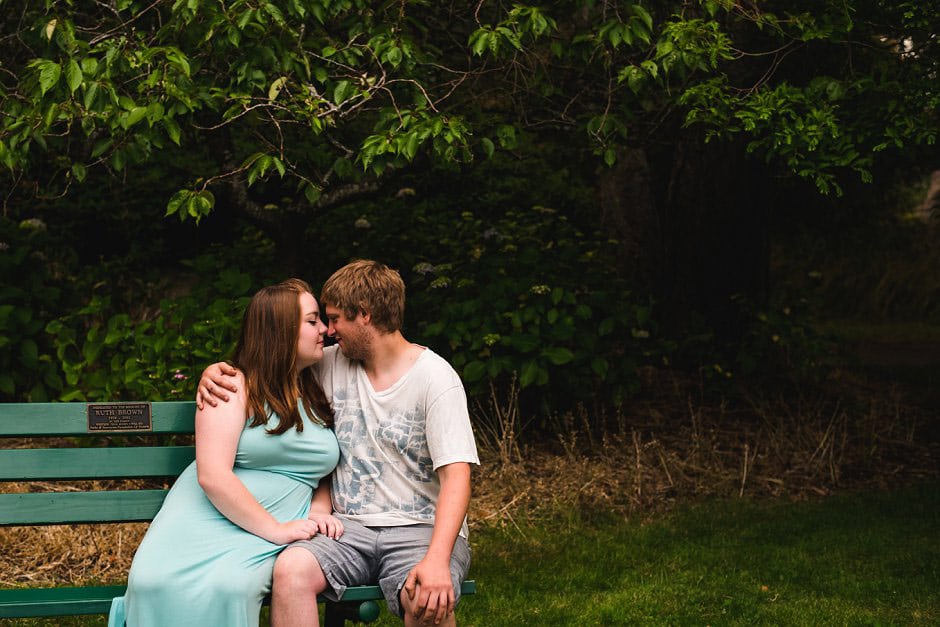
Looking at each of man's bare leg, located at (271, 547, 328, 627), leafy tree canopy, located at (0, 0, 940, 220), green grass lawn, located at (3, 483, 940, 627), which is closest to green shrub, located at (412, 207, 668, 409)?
green grass lawn, located at (3, 483, 940, 627)

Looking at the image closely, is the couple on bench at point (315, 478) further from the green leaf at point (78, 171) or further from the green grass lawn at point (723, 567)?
the green leaf at point (78, 171)

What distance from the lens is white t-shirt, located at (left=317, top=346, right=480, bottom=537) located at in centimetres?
312

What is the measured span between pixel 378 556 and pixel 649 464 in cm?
352

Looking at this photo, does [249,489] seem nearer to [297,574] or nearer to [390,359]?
[297,574]

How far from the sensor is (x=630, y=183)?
9.40 meters

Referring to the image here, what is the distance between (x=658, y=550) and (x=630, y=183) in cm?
489

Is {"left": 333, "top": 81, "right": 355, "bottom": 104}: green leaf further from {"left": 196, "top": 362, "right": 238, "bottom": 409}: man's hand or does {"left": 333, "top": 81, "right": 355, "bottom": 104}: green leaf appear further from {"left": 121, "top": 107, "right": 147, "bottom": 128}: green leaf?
{"left": 196, "top": 362, "right": 238, "bottom": 409}: man's hand

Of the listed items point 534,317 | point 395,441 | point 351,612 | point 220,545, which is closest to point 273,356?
point 395,441

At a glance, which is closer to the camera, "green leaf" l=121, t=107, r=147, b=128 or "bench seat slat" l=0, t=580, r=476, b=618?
→ "bench seat slat" l=0, t=580, r=476, b=618

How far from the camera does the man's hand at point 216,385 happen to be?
3.08 metres

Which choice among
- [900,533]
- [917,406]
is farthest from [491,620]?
[917,406]

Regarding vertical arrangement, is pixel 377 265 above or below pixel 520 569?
above

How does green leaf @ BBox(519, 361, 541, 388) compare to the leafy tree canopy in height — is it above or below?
below

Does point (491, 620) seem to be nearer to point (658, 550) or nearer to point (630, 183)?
point (658, 550)
